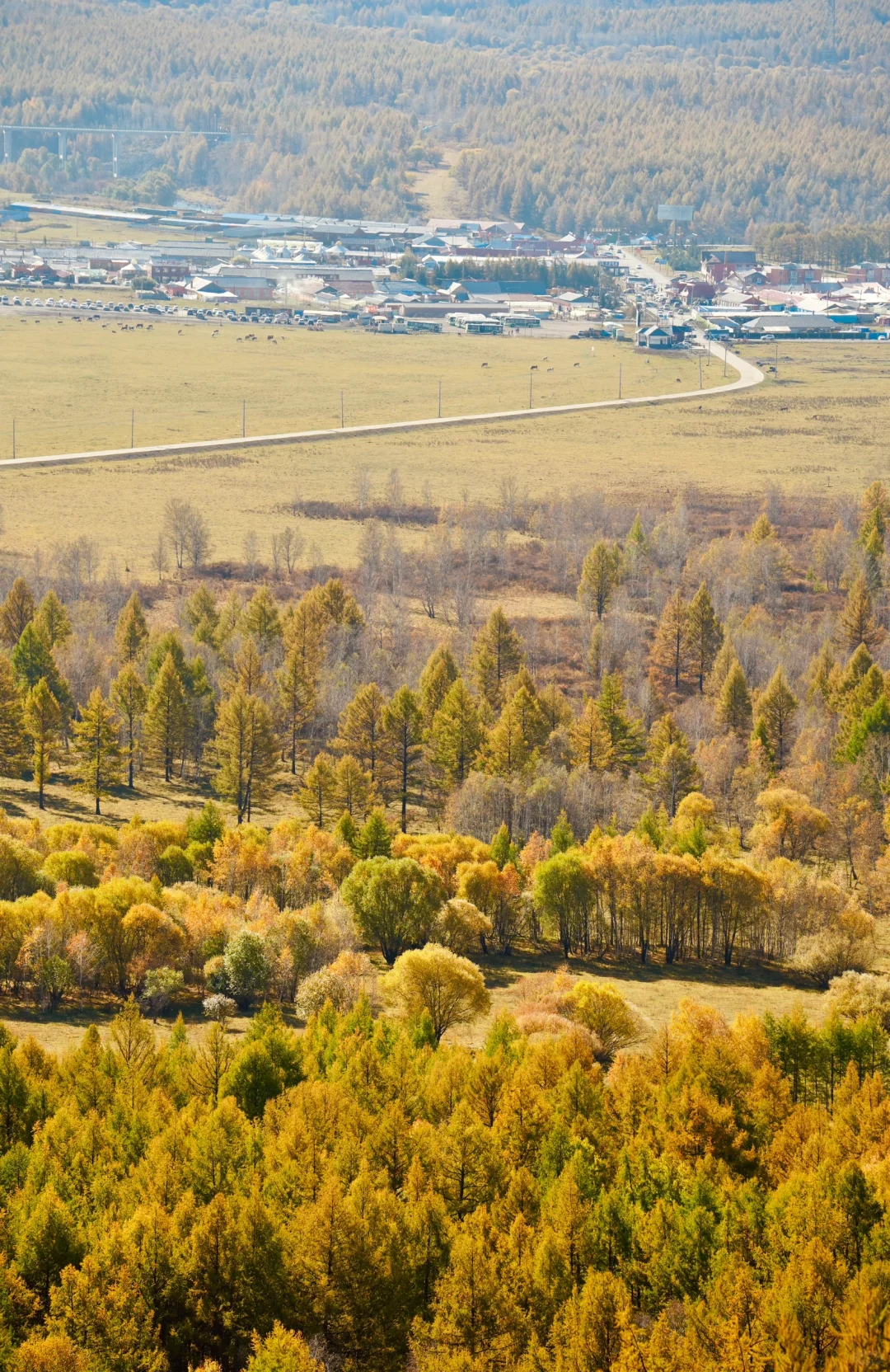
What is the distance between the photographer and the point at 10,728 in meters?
68.9

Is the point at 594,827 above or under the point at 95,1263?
under

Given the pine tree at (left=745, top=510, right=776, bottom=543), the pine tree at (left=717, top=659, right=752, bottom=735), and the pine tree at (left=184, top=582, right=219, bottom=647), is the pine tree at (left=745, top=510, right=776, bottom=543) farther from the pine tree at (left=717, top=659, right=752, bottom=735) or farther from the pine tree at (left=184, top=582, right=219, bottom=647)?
the pine tree at (left=184, top=582, right=219, bottom=647)

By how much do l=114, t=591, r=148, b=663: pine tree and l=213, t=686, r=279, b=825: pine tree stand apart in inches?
441

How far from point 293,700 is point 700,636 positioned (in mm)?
21086

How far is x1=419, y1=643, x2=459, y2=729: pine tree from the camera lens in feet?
234

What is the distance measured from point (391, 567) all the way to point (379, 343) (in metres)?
98.1

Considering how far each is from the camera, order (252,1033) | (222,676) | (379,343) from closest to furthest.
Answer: (252,1033) < (222,676) < (379,343)

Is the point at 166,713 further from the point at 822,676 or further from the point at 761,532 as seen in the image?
the point at 761,532

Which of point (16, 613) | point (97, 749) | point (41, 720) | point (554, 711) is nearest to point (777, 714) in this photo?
point (554, 711)

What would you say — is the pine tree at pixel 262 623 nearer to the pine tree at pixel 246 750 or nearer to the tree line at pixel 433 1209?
the pine tree at pixel 246 750

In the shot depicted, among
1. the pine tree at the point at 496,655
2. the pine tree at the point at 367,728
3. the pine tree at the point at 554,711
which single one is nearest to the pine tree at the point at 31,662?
the pine tree at the point at 367,728

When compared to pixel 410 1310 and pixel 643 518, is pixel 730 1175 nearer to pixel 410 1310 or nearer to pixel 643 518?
pixel 410 1310

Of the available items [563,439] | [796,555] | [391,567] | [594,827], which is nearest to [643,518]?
[796,555]

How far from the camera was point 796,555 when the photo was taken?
343 ft
